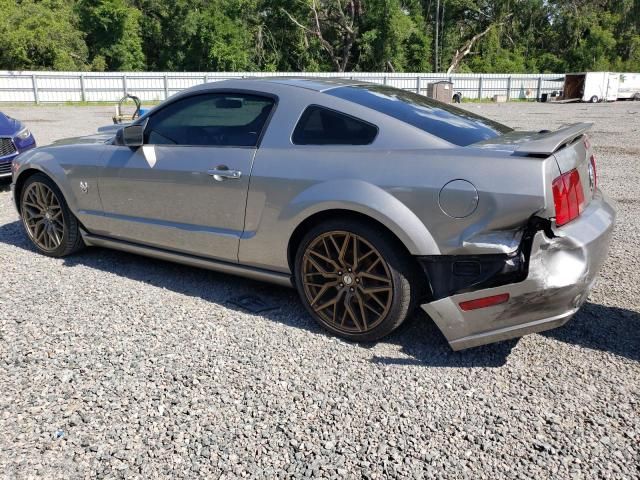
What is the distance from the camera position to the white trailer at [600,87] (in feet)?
130

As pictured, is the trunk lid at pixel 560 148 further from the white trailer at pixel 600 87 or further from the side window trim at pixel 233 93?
the white trailer at pixel 600 87

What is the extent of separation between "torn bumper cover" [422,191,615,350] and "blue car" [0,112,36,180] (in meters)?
7.02

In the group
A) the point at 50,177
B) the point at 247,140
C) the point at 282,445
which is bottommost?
the point at 282,445


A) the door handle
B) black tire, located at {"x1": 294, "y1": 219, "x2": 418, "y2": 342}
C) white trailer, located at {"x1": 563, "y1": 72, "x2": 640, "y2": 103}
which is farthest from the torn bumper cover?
white trailer, located at {"x1": 563, "y1": 72, "x2": 640, "y2": 103}

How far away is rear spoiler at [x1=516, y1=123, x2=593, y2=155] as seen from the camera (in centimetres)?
289

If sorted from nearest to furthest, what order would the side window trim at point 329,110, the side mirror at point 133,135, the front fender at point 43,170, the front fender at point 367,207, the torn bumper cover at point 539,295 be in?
the torn bumper cover at point 539,295
the front fender at point 367,207
the side window trim at point 329,110
the side mirror at point 133,135
the front fender at point 43,170

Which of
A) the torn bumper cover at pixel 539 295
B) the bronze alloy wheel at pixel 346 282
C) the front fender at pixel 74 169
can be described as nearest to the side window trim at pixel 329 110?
the bronze alloy wheel at pixel 346 282

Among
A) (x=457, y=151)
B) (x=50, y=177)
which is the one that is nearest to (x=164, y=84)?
(x=50, y=177)

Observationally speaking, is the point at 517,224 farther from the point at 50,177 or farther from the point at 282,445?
the point at 50,177

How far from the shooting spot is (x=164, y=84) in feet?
115

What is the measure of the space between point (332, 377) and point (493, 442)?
931 millimetres

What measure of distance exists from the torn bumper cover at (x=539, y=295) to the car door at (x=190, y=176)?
159cm

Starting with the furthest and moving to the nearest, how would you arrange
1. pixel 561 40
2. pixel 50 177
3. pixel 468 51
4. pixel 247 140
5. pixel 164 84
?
pixel 561 40 < pixel 468 51 < pixel 164 84 < pixel 50 177 < pixel 247 140

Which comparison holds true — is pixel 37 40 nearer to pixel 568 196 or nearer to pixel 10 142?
pixel 10 142
